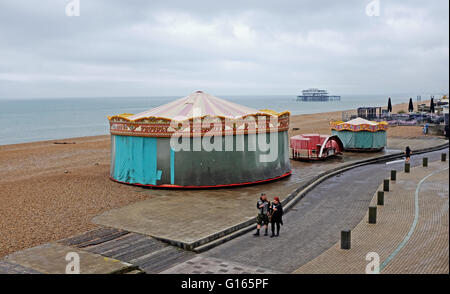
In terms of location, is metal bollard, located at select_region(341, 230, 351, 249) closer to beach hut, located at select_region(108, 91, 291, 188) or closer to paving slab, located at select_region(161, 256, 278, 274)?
paving slab, located at select_region(161, 256, 278, 274)

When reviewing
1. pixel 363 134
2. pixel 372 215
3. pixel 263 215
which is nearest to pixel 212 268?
pixel 263 215

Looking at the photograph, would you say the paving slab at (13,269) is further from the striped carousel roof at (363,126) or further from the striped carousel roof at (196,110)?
the striped carousel roof at (363,126)

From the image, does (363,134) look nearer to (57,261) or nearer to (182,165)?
(182,165)

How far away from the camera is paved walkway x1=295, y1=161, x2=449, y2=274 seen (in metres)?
9.66

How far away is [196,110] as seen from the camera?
19.8m

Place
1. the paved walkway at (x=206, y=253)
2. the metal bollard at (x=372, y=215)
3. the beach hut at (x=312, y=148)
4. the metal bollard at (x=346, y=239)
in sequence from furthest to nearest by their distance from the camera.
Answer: the beach hut at (x=312, y=148) → the metal bollard at (x=372, y=215) → the metal bollard at (x=346, y=239) → the paved walkway at (x=206, y=253)

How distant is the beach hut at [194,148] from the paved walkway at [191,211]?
0.73m

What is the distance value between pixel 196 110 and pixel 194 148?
2258 millimetres

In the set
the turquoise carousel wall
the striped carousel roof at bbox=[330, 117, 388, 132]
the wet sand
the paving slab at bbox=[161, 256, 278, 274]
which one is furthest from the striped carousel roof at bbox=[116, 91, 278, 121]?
the striped carousel roof at bbox=[330, 117, 388, 132]

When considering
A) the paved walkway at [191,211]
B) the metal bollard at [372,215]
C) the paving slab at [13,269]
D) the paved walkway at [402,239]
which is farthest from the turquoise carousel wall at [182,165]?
the paving slab at [13,269]

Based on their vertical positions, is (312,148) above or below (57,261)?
above

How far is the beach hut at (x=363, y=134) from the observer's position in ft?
98.0

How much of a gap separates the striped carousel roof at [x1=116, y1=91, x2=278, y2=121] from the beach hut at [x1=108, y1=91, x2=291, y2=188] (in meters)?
0.05
